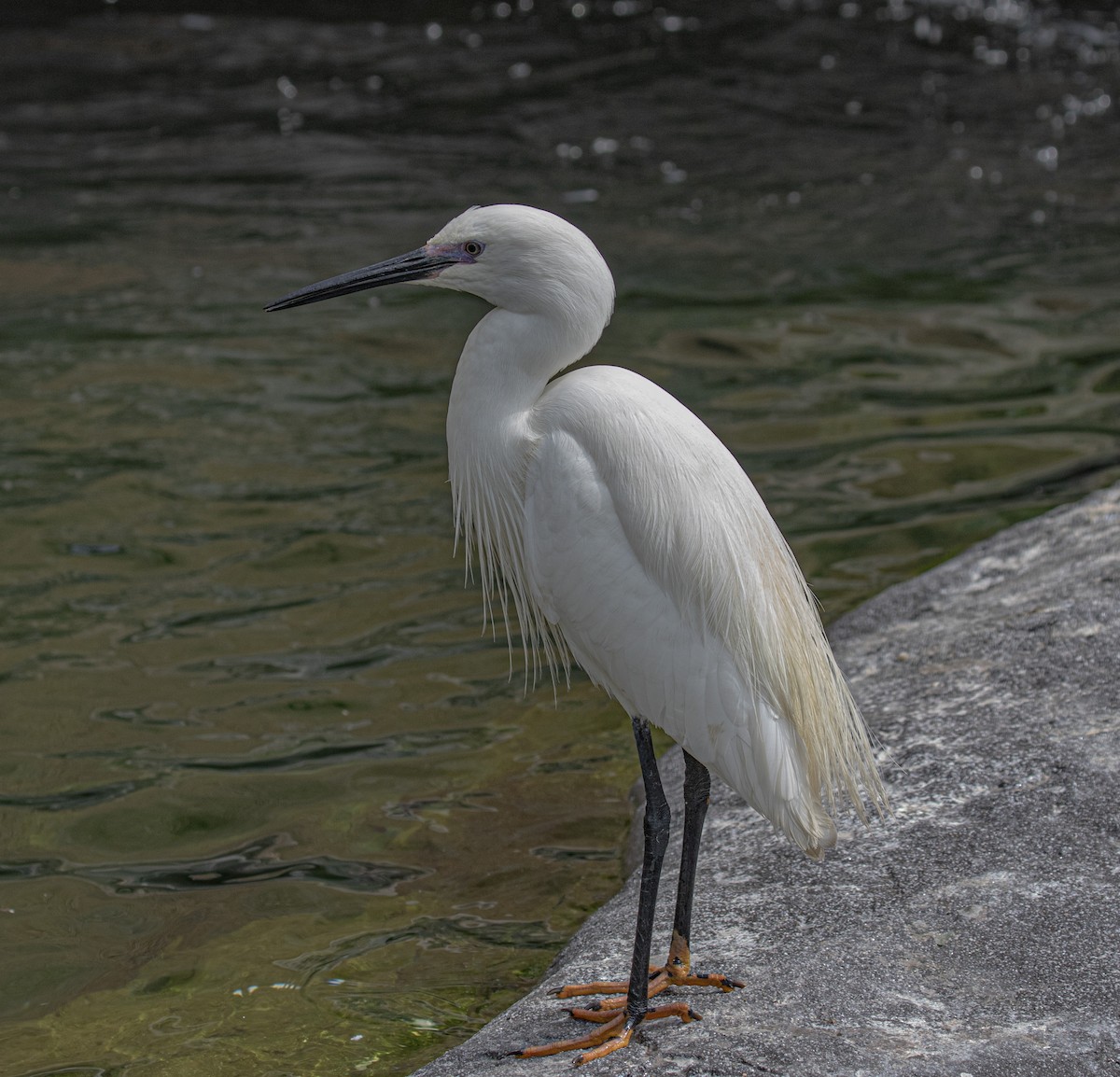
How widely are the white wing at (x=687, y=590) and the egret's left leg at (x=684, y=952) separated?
12 centimetres

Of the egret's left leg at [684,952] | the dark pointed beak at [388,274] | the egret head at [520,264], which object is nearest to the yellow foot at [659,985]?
the egret's left leg at [684,952]

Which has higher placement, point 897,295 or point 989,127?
point 989,127

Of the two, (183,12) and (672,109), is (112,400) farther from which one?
(183,12)

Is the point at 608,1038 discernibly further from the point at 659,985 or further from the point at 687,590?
the point at 687,590

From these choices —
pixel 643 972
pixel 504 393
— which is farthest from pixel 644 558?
pixel 643 972

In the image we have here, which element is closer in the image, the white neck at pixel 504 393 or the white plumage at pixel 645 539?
the white plumage at pixel 645 539

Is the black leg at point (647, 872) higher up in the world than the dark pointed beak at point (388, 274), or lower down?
lower down

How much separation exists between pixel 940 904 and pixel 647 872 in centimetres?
72

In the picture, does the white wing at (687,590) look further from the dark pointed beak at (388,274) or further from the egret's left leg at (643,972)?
the dark pointed beak at (388,274)

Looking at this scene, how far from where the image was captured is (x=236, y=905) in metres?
4.46

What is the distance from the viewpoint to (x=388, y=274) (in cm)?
325

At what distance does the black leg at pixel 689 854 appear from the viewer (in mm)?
3166

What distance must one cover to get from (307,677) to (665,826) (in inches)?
115

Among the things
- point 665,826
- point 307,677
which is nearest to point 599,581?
point 665,826
